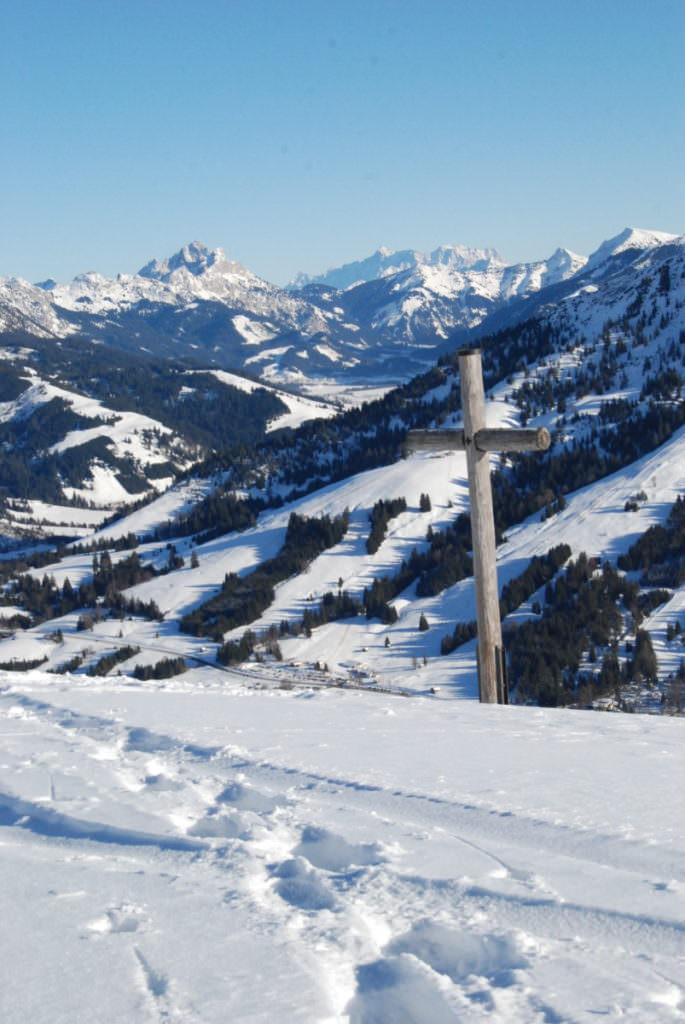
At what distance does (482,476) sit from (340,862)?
903 cm

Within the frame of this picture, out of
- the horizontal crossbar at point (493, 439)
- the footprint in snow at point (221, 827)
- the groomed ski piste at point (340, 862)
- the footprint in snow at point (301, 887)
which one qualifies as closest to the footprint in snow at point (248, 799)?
the groomed ski piste at point (340, 862)

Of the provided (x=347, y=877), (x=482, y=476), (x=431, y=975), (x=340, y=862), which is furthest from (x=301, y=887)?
(x=482, y=476)

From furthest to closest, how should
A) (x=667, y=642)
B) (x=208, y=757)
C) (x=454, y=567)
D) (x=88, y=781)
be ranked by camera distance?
(x=454, y=567) → (x=667, y=642) → (x=208, y=757) → (x=88, y=781)

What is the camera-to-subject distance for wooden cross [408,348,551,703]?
13.7m

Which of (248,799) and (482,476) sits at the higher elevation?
(482,476)

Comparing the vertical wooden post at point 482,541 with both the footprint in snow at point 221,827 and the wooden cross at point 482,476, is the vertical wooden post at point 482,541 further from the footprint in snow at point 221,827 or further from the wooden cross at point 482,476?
the footprint in snow at point 221,827

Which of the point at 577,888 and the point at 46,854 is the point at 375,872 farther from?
the point at 46,854

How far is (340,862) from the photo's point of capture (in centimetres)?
607

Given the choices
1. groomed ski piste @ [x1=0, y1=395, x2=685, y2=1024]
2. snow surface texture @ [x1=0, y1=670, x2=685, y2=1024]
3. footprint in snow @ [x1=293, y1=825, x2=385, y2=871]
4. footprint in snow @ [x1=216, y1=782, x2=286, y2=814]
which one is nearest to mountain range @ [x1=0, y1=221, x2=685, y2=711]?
groomed ski piste @ [x1=0, y1=395, x2=685, y2=1024]

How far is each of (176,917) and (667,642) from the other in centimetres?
6053

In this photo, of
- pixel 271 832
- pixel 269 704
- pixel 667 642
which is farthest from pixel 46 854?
pixel 667 642

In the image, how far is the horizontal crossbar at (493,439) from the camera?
1340 cm

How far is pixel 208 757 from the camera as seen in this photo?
912 cm

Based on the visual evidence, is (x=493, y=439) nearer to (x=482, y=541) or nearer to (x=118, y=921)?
(x=482, y=541)
